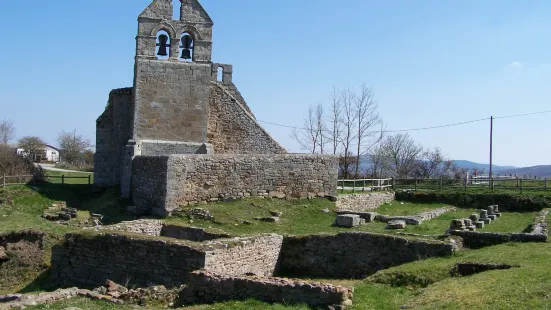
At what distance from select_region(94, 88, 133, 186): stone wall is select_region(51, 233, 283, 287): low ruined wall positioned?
515 inches

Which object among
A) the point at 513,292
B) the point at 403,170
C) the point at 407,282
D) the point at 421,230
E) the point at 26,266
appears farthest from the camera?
the point at 403,170

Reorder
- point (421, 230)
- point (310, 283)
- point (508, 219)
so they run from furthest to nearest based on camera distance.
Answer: point (508, 219), point (421, 230), point (310, 283)

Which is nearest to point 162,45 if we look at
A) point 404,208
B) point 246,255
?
point 404,208

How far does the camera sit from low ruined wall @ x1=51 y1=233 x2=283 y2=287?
14.2 m

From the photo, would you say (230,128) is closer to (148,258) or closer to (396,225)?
(396,225)

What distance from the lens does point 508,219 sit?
25.4m

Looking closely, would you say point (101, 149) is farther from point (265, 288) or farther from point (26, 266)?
point (265, 288)

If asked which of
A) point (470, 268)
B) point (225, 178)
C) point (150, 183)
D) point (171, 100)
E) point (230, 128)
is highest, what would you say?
point (171, 100)

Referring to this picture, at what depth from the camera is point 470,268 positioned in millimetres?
13523

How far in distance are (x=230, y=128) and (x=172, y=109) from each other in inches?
121

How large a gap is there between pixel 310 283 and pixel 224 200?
1249 centimetres

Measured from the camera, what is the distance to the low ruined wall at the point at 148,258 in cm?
1422

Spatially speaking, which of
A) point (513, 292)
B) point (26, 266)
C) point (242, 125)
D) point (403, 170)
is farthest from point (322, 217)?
point (403, 170)

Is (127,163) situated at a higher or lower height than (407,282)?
higher
